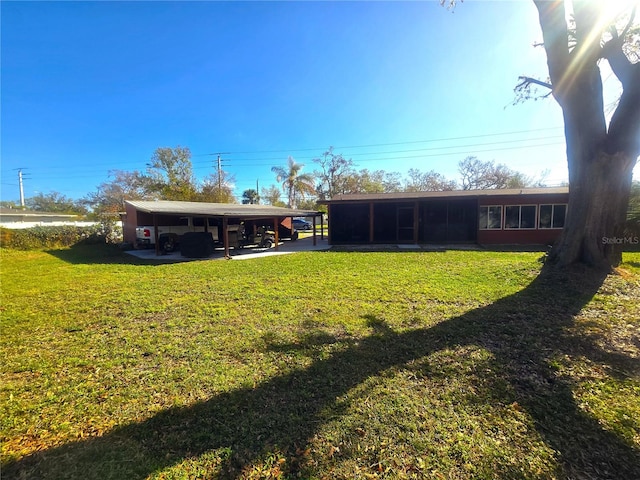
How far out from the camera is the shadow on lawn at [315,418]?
187cm

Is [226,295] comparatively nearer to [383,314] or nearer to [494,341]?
[383,314]

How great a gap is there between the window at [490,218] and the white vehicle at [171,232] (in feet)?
41.5

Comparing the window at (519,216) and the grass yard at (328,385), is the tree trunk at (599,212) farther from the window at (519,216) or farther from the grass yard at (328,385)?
the window at (519,216)

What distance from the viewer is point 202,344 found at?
12.0ft

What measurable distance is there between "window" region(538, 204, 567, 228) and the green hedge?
74.3ft

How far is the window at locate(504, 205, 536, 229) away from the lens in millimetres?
13445

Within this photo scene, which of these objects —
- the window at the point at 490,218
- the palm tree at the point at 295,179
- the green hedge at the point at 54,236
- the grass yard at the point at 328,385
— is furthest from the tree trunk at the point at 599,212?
the palm tree at the point at 295,179

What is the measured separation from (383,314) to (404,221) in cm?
1152

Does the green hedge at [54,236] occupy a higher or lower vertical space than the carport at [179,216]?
lower

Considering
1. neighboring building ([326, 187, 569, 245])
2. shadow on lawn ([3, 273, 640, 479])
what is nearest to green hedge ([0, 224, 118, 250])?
neighboring building ([326, 187, 569, 245])

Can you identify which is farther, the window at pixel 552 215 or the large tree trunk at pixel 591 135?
the window at pixel 552 215

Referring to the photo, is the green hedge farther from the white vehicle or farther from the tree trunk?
the tree trunk

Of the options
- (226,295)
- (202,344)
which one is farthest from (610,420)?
(226,295)

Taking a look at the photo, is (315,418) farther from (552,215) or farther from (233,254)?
(552,215)
